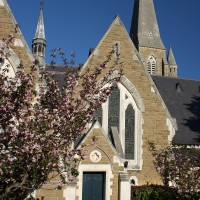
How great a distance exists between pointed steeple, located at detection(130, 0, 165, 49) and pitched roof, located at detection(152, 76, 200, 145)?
26536 mm

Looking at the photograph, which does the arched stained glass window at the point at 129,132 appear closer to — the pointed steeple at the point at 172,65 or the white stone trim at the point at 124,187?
the white stone trim at the point at 124,187

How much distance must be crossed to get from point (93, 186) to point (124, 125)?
3.67m

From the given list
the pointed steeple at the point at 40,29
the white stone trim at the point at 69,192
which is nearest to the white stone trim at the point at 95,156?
the white stone trim at the point at 69,192

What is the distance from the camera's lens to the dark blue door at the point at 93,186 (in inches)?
594

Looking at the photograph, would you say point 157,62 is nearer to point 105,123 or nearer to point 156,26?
point 156,26

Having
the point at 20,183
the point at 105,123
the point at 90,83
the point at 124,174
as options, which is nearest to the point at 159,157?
the point at 124,174

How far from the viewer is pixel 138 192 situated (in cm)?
1592

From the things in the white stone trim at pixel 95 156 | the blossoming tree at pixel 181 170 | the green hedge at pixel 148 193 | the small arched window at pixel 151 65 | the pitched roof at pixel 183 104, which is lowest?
the green hedge at pixel 148 193

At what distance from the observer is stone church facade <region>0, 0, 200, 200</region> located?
1432cm

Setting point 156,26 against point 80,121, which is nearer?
point 80,121

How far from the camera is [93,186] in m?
15.2

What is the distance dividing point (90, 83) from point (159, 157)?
252 inches

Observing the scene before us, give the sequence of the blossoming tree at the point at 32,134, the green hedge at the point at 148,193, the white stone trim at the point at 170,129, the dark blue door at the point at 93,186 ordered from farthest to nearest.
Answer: the white stone trim at the point at 170,129
the green hedge at the point at 148,193
the dark blue door at the point at 93,186
the blossoming tree at the point at 32,134

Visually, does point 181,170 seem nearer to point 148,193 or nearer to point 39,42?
point 148,193
